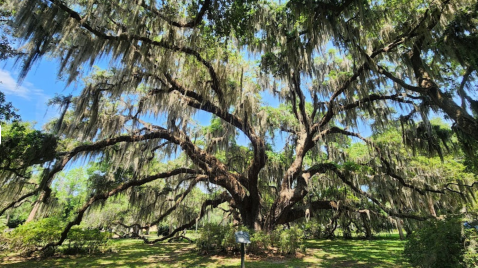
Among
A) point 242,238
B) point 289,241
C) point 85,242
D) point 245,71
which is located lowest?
point 85,242

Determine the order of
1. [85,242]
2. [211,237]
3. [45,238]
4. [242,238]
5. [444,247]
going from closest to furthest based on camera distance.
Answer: [444,247] → [242,238] → [211,237] → [45,238] → [85,242]

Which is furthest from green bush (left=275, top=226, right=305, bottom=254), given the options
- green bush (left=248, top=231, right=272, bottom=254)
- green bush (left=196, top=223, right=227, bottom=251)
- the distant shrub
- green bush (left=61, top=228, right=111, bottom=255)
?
the distant shrub

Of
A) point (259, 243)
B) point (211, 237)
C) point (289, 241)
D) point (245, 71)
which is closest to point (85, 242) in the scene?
point (211, 237)

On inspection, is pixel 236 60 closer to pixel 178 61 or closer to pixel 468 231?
pixel 178 61

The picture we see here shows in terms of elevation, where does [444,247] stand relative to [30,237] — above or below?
above

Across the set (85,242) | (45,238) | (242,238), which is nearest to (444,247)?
(242,238)

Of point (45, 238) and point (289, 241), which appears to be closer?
point (289, 241)

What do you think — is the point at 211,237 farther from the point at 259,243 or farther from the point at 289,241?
the point at 289,241

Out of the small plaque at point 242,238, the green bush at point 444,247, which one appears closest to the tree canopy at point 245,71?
the green bush at point 444,247

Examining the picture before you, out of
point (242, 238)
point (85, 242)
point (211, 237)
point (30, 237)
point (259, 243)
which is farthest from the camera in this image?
point (85, 242)

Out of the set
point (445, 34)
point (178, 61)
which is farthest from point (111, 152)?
point (445, 34)

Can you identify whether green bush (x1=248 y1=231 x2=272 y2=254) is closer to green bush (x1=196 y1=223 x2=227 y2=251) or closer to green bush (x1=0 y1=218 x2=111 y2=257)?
green bush (x1=196 y1=223 x2=227 y2=251)

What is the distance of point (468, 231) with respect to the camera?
11.5 feet

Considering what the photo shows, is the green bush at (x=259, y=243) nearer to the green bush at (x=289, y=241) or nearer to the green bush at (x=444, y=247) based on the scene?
the green bush at (x=289, y=241)
